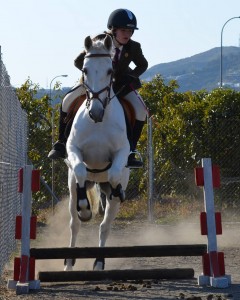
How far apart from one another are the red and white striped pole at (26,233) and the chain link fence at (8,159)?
60 cm

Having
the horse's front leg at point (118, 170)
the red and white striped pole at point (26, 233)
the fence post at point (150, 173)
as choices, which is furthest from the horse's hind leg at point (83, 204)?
the fence post at point (150, 173)

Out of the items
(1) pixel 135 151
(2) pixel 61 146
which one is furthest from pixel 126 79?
(2) pixel 61 146

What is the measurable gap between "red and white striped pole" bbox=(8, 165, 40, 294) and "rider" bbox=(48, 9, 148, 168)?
1571mm

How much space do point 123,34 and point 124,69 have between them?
43cm

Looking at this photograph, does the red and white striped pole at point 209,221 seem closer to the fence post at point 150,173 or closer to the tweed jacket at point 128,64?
the tweed jacket at point 128,64

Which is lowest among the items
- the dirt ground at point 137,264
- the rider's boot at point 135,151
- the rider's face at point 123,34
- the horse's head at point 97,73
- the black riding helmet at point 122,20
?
the dirt ground at point 137,264

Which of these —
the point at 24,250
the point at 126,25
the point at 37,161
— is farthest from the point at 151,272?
the point at 37,161

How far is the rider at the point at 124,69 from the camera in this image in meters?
11.6

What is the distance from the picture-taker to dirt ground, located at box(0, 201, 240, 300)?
9.70m

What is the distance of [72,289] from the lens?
1019 cm

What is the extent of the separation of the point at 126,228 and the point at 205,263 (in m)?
9.31

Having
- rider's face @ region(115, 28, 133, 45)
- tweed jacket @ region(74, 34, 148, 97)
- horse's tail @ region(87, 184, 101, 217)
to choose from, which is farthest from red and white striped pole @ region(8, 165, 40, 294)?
horse's tail @ region(87, 184, 101, 217)

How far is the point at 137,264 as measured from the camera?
1303 cm

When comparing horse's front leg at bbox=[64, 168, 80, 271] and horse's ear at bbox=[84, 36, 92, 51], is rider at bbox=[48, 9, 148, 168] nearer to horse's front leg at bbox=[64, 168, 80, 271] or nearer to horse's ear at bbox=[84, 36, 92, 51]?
horse's front leg at bbox=[64, 168, 80, 271]
